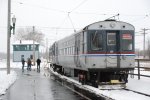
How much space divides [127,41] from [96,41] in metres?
1.67

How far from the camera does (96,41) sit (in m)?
19.8

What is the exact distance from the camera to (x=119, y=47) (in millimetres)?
19750

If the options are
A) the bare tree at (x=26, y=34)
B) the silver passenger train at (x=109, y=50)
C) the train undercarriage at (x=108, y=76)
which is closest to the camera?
the train undercarriage at (x=108, y=76)

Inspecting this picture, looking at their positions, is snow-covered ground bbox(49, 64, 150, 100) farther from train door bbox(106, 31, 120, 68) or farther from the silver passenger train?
train door bbox(106, 31, 120, 68)

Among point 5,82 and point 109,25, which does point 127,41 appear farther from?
point 5,82

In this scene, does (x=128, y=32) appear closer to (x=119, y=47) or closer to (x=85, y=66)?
(x=119, y=47)

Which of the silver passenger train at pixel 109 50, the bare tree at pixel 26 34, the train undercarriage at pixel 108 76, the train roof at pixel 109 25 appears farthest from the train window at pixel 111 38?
the bare tree at pixel 26 34

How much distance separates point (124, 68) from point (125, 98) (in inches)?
193

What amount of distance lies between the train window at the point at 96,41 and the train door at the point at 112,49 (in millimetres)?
405

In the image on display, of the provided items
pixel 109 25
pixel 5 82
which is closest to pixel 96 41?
pixel 109 25

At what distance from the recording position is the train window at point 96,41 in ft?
64.6

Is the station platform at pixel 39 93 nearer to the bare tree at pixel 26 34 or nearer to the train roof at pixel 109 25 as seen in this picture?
the train roof at pixel 109 25

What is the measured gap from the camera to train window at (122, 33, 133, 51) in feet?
65.2

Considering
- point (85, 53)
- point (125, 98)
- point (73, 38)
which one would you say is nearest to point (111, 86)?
point (85, 53)
